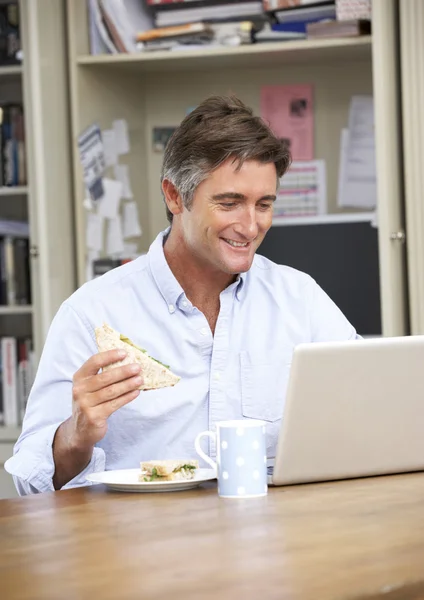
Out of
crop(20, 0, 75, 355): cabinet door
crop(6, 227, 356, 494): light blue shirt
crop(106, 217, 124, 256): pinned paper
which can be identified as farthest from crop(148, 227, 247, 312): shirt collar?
crop(106, 217, 124, 256): pinned paper

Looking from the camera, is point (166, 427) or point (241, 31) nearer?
point (166, 427)

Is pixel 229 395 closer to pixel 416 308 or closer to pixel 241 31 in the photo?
pixel 416 308

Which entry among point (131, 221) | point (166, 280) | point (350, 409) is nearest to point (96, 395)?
point (350, 409)

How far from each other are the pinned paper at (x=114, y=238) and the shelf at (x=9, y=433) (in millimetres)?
645

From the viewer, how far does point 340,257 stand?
132 inches

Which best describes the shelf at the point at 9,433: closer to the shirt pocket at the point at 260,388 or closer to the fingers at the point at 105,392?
the shirt pocket at the point at 260,388

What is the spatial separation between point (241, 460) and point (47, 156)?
6.34 feet

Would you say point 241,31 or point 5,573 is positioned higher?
point 241,31

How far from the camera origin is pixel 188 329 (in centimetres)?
192

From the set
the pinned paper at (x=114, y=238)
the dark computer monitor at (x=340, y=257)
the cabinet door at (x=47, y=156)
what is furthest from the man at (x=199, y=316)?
the pinned paper at (x=114, y=238)

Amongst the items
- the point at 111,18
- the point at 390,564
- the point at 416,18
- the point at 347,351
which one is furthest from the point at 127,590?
the point at 111,18

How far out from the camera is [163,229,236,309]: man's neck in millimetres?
1985

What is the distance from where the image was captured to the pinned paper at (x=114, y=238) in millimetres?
3432

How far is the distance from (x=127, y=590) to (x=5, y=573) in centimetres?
16
